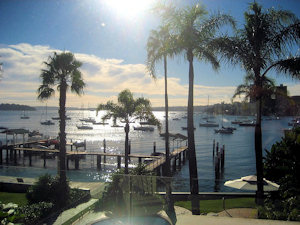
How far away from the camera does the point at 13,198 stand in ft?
42.7

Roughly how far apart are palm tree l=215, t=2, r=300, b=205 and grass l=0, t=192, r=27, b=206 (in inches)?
408

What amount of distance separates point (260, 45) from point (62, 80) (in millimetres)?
12270

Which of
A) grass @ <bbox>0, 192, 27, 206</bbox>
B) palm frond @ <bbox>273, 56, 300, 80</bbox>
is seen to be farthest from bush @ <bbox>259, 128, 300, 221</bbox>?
grass @ <bbox>0, 192, 27, 206</bbox>

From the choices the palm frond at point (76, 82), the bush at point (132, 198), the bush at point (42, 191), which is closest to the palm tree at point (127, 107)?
the palm frond at point (76, 82)

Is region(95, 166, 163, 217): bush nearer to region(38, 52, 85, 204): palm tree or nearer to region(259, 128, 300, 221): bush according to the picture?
region(259, 128, 300, 221): bush

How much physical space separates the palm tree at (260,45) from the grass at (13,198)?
34.0 feet

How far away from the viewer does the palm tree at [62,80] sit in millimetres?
17953

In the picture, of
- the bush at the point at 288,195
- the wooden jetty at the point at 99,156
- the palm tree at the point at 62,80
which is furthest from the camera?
the wooden jetty at the point at 99,156

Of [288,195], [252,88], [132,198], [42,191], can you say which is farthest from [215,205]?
[42,191]

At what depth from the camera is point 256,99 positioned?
40.8ft

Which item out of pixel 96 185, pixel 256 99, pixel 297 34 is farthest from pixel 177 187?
pixel 297 34

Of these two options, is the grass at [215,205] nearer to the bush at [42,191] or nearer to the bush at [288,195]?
the bush at [288,195]

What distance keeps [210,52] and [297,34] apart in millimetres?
3799

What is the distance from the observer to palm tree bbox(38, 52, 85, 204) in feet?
58.9
